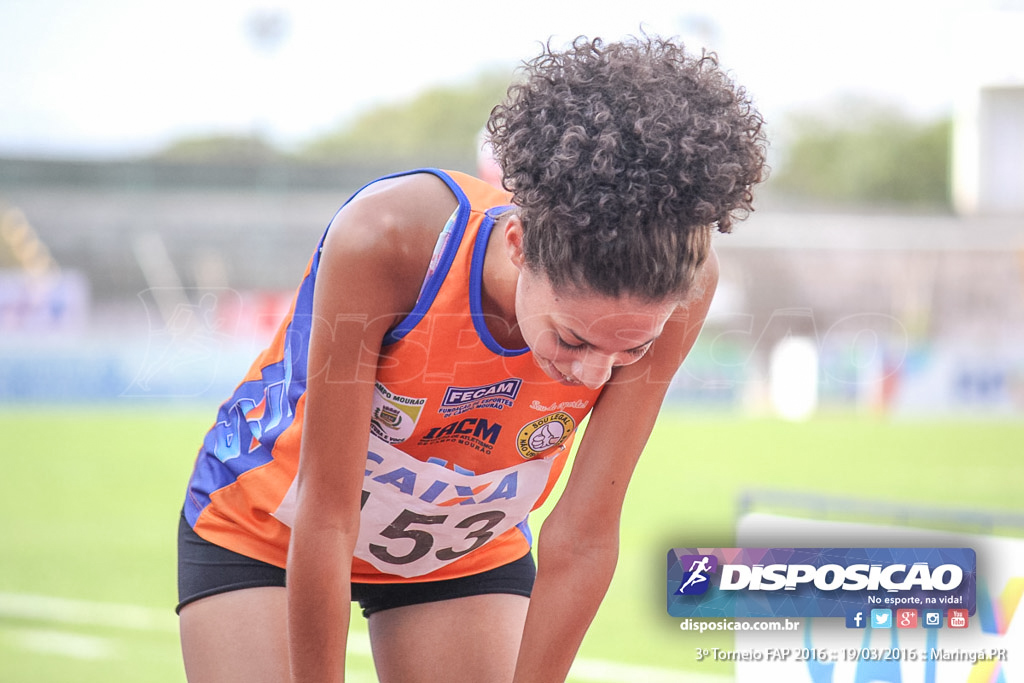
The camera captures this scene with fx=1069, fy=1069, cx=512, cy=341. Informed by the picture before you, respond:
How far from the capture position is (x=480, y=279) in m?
1.63

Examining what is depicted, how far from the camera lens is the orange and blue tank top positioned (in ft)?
5.38

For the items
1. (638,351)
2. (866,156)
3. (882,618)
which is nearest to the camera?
(638,351)

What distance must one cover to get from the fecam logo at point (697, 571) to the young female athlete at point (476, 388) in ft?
1.40

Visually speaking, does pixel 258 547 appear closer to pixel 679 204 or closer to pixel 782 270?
pixel 679 204

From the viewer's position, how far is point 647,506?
27.4 ft

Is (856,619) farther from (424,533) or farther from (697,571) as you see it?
(424,533)

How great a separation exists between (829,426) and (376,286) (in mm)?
14172

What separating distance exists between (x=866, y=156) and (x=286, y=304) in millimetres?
29465

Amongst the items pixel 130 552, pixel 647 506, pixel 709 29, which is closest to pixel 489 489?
pixel 130 552

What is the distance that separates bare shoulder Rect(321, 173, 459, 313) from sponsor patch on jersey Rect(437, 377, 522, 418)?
19 cm

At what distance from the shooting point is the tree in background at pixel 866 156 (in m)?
38.7

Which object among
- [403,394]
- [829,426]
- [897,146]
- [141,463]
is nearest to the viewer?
[403,394]

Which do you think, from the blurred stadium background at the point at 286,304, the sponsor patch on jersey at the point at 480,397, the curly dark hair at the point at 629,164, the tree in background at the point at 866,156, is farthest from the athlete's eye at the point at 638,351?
the tree in background at the point at 866,156

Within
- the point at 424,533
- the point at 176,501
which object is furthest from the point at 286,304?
the point at 424,533
